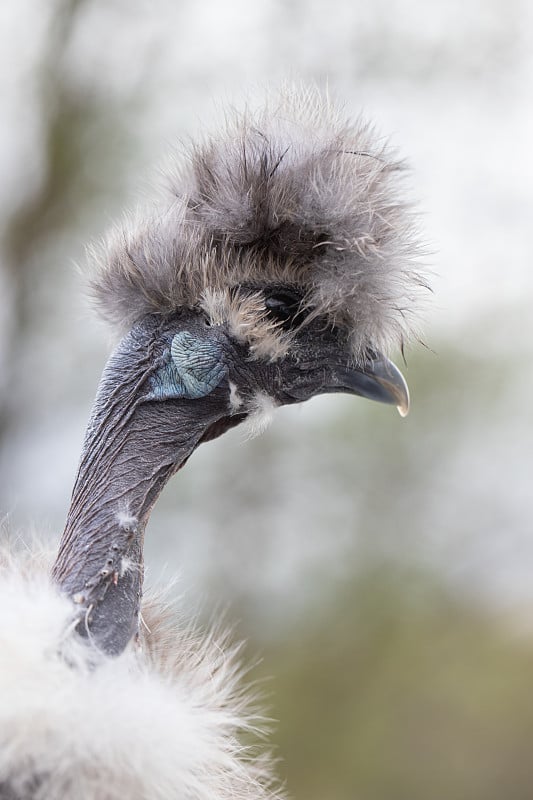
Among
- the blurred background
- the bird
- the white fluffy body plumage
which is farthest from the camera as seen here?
the blurred background

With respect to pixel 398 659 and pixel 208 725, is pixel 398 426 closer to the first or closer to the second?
pixel 398 659

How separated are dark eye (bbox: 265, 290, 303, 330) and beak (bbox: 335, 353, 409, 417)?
0.10m

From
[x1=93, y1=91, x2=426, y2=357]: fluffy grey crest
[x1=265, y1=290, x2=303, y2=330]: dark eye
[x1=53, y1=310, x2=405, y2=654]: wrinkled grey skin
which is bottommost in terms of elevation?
[x1=53, y1=310, x2=405, y2=654]: wrinkled grey skin

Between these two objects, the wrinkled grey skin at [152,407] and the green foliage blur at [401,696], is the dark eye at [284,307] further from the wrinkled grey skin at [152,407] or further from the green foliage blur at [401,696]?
the green foliage blur at [401,696]

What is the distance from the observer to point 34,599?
1.00 m

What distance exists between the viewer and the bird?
1055 millimetres

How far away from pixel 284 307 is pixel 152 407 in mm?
236

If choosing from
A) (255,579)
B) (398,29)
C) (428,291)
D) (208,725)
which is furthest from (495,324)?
(208,725)

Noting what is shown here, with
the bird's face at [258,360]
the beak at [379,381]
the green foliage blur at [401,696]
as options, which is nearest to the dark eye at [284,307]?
the bird's face at [258,360]

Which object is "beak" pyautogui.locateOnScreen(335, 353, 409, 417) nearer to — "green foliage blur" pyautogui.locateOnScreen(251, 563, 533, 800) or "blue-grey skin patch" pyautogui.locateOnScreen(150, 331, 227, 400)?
"blue-grey skin patch" pyautogui.locateOnScreen(150, 331, 227, 400)

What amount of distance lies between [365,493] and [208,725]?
4278 mm

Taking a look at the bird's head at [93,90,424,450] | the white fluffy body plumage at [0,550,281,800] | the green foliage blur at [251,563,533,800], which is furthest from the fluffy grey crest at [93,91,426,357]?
the green foliage blur at [251,563,533,800]

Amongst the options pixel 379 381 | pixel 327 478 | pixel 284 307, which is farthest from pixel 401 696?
pixel 284 307

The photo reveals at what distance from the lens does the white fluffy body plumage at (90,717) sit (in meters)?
0.89
